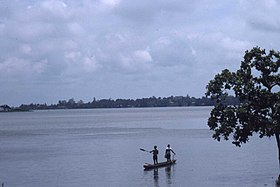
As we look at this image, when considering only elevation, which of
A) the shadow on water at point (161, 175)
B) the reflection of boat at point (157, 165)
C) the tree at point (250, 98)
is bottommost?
the shadow on water at point (161, 175)

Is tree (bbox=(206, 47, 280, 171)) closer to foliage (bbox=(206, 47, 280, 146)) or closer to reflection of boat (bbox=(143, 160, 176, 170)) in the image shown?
foliage (bbox=(206, 47, 280, 146))

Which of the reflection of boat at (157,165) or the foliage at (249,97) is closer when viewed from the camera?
the foliage at (249,97)

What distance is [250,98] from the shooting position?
34.0 m

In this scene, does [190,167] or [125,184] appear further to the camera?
[190,167]

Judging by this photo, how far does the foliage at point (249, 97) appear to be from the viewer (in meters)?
33.4

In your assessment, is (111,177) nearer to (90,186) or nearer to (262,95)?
(90,186)

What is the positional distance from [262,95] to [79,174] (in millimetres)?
17034

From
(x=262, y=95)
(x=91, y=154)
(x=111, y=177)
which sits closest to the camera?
(x=262, y=95)

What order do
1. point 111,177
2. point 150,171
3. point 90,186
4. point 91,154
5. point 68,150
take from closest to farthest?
point 90,186, point 111,177, point 150,171, point 91,154, point 68,150

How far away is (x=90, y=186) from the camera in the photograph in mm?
36906

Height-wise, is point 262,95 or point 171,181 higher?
point 262,95

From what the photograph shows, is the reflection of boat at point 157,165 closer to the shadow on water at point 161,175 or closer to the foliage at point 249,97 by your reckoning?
the shadow on water at point 161,175

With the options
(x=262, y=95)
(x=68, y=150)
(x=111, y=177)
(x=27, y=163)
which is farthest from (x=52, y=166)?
(x=262, y=95)

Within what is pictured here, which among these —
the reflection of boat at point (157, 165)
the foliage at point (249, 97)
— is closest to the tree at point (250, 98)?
the foliage at point (249, 97)
